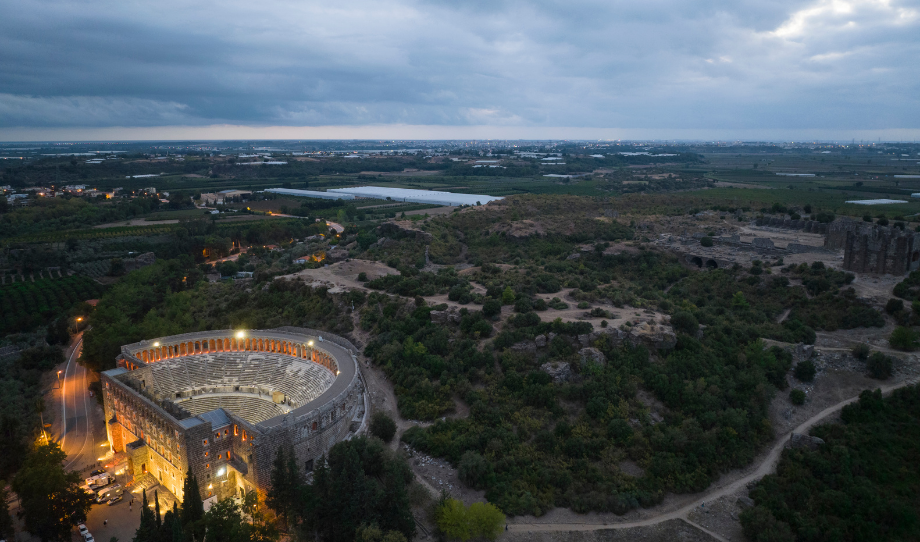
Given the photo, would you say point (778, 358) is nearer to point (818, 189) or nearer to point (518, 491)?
point (518, 491)

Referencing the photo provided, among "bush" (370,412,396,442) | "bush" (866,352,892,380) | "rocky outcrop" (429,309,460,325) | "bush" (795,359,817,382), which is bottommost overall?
"bush" (370,412,396,442)

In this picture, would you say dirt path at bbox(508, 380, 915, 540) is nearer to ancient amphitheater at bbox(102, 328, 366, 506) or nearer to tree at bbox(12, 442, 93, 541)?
ancient amphitheater at bbox(102, 328, 366, 506)

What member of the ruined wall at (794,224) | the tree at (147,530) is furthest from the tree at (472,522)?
the ruined wall at (794,224)

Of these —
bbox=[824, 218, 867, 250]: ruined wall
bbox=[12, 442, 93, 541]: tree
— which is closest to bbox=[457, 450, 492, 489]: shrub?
bbox=[12, 442, 93, 541]: tree

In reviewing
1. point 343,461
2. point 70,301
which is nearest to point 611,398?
point 343,461

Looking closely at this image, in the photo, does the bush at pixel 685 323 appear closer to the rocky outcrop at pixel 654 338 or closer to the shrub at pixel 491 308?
the rocky outcrop at pixel 654 338

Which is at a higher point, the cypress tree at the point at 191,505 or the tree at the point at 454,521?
the cypress tree at the point at 191,505
